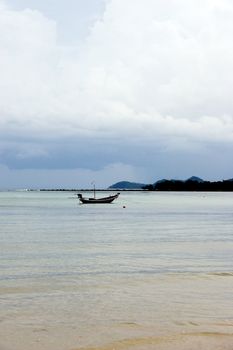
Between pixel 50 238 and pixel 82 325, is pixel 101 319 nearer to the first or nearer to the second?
pixel 82 325

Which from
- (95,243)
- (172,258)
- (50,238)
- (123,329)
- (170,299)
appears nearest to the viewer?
(123,329)

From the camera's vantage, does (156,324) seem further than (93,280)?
No

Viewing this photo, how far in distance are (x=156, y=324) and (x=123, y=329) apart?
112cm

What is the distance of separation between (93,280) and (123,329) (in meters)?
8.77

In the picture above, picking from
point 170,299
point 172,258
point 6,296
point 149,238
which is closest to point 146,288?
point 170,299

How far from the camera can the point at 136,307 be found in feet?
56.1

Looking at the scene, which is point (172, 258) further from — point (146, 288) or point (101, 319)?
point (101, 319)

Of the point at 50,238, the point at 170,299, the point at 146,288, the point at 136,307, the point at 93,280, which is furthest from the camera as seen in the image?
the point at 50,238

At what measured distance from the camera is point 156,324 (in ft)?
48.5

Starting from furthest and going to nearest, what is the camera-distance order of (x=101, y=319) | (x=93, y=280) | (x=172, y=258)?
(x=172, y=258)
(x=93, y=280)
(x=101, y=319)

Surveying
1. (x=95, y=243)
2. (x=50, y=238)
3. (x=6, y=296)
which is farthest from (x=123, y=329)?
(x=50, y=238)

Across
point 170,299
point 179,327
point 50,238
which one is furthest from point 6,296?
point 50,238

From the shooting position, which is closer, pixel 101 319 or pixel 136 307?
pixel 101 319

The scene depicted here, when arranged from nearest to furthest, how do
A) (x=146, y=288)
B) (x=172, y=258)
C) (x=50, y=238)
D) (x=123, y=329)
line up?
(x=123, y=329), (x=146, y=288), (x=172, y=258), (x=50, y=238)
